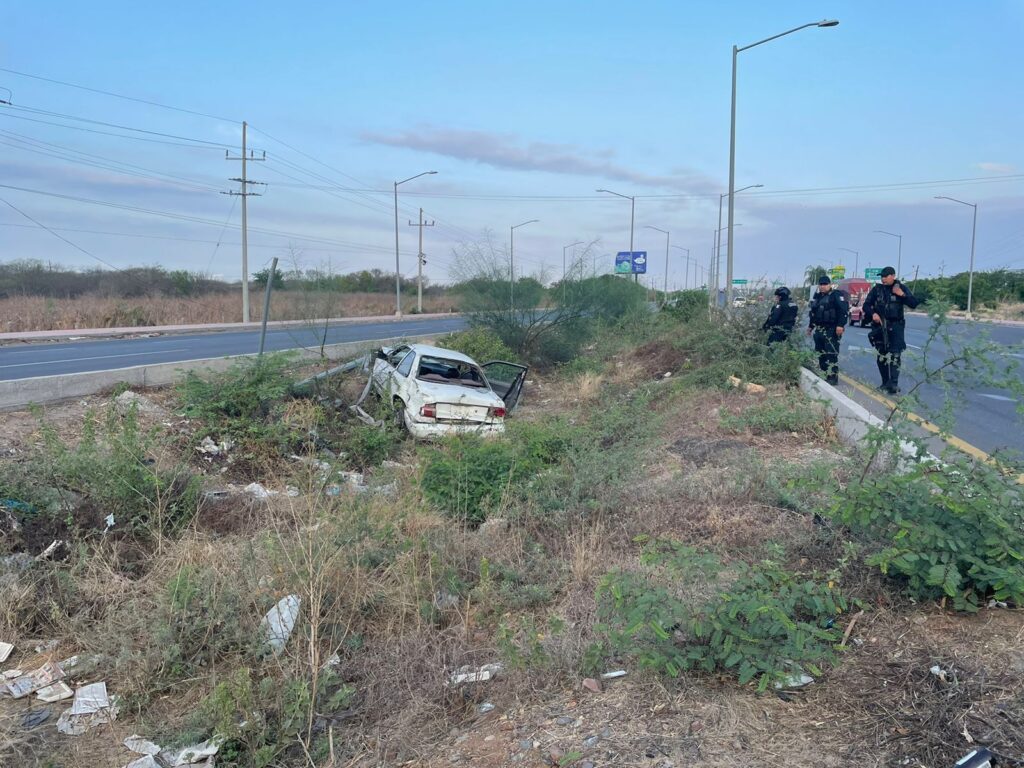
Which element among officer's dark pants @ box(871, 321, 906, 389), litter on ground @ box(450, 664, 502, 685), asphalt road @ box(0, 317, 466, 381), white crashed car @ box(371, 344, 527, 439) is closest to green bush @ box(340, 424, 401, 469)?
white crashed car @ box(371, 344, 527, 439)

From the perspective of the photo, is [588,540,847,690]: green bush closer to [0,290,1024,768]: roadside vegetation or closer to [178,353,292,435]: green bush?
[0,290,1024,768]: roadside vegetation

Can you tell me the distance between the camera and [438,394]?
10.6 meters

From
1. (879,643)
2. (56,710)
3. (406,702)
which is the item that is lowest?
(56,710)

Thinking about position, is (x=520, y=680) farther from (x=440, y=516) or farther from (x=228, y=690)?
(x=440, y=516)

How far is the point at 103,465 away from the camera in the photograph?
6016mm

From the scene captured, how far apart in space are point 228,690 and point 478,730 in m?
1.23

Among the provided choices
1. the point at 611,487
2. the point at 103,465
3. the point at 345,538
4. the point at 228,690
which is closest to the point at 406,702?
the point at 228,690

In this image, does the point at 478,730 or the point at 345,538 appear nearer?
the point at 478,730

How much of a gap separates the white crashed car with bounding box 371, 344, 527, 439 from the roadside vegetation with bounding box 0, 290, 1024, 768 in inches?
114

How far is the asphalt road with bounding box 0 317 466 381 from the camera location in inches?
633

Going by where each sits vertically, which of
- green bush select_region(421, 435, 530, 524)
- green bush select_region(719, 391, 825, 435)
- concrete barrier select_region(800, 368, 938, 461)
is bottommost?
green bush select_region(421, 435, 530, 524)

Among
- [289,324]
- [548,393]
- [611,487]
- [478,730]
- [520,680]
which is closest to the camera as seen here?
A: [478,730]

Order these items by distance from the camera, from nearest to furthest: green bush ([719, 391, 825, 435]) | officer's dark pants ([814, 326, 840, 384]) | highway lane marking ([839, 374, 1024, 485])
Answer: highway lane marking ([839, 374, 1024, 485]), green bush ([719, 391, 825, 435]), officer's dark pants ([814, 326, 840, 384])

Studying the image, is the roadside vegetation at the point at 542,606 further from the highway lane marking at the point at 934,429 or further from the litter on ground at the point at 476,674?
the highway lane marking at the point at 934,429
